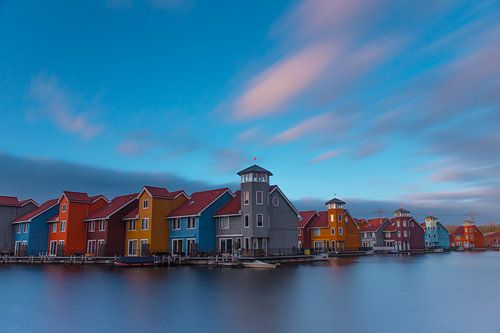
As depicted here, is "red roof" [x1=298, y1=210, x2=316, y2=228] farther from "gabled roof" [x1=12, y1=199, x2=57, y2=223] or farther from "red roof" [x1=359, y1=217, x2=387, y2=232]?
"gabled roof" [x1=12, y1=199, x2=57, y2=223]

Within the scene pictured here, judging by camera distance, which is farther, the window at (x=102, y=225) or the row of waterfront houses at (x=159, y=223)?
the window at (x=102, y=225)

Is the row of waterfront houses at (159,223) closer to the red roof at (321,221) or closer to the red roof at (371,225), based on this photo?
the red roof at (321,221)

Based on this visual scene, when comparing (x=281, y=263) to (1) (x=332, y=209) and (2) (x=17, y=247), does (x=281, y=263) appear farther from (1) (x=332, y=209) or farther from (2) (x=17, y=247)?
(2) (x=17, y=247)

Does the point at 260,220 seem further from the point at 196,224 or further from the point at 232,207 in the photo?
the point at 196,224

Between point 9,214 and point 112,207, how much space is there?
71.8ft

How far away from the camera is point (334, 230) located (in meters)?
82.5

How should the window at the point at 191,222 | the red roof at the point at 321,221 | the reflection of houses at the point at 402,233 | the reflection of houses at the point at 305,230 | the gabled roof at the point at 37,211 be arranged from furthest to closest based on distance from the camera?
the reflection of houses at the point at 402,233
the reflection of houses at the point at 305,230
the red roof at the point at 321,221
the gabled roof at the point at 37,211
the window at the point at 191,222

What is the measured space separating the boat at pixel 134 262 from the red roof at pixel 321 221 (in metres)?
43.1

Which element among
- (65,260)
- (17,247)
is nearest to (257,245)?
(65,260)

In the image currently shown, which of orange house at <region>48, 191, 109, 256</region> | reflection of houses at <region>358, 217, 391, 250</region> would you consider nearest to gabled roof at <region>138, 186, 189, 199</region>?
orange house at <region>48, 191, 109, 256</region>

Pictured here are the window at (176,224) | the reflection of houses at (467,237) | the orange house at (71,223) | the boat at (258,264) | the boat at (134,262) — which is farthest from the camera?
the reflection of houses at (467,237)

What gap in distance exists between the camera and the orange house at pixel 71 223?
61688mm

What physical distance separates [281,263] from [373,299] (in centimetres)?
3141

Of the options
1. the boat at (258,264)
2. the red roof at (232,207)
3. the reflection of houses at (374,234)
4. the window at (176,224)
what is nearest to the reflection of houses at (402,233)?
the reflection of houses at (374,234)
